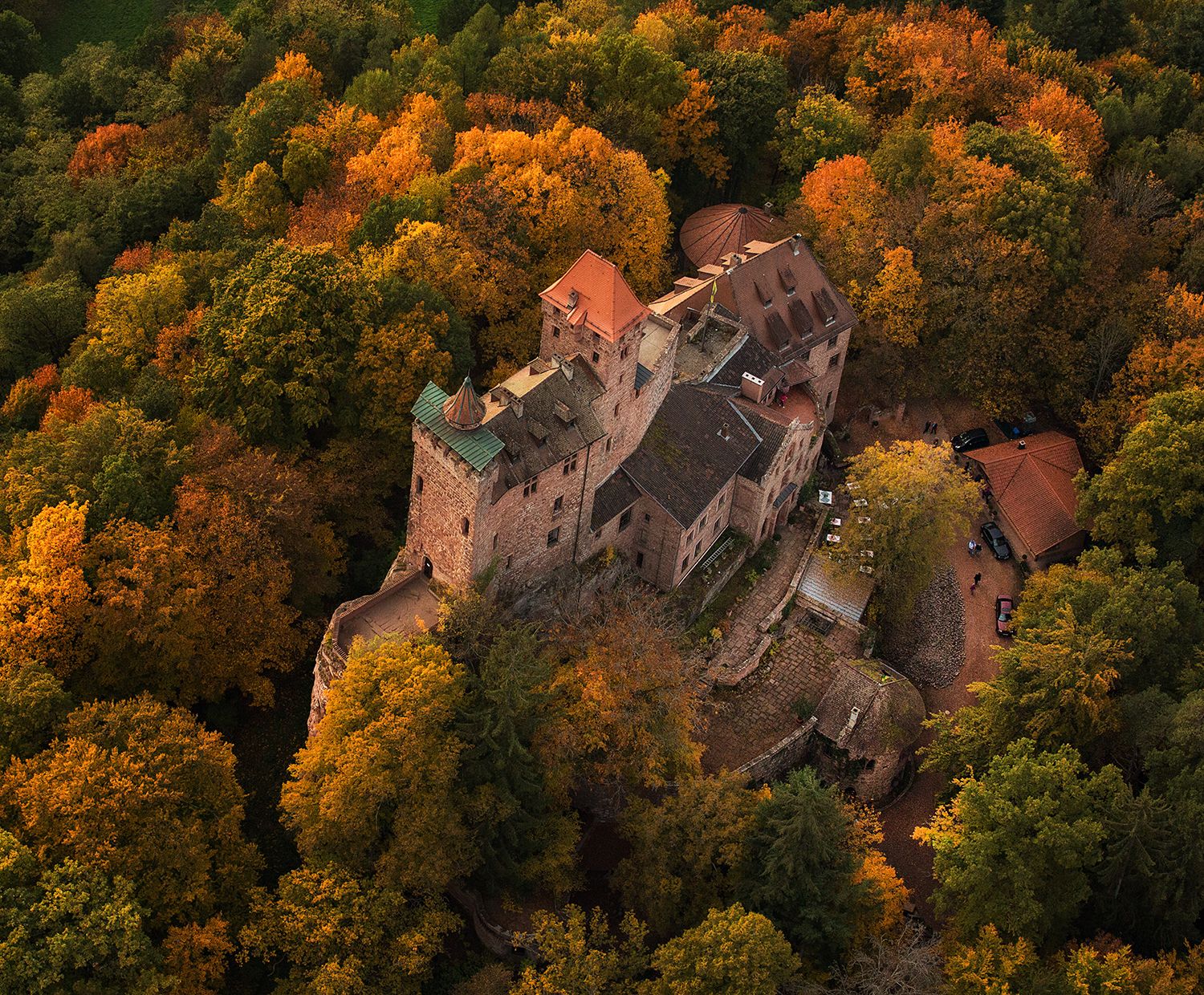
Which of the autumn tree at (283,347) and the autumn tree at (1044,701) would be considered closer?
the autumn tree at (1044,701)

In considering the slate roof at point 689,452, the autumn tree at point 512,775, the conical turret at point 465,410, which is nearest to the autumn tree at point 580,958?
the autumn tree at point 512,775

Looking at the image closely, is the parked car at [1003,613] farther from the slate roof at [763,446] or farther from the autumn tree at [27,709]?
the autumn tree at [27,709]

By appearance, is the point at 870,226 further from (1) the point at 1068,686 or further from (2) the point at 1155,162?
(1) the point at 1068,686

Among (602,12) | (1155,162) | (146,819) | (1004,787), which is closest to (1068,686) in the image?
(1004,787)

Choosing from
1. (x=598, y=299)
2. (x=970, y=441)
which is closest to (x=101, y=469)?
(x=598, y=299)

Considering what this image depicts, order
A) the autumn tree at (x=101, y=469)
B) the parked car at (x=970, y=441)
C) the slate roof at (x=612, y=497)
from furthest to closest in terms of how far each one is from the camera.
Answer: the parked car at (x=970, y=441) → the slate roof at (x=612, y=497) → the autumn tree at (x=101, y=469)

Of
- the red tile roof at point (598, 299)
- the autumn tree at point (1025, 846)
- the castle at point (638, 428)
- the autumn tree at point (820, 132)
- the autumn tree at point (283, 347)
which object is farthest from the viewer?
the autumn tree at point (820, 132)

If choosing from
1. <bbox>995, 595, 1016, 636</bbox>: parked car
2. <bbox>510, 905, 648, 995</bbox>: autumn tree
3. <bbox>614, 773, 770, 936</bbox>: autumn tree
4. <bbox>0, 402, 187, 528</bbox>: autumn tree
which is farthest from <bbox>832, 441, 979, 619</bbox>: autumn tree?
<bbox>0, 402, 187, 528</bbox>: autumn tree

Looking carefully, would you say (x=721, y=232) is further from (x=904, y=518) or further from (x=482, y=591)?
(x=482, y=591)
